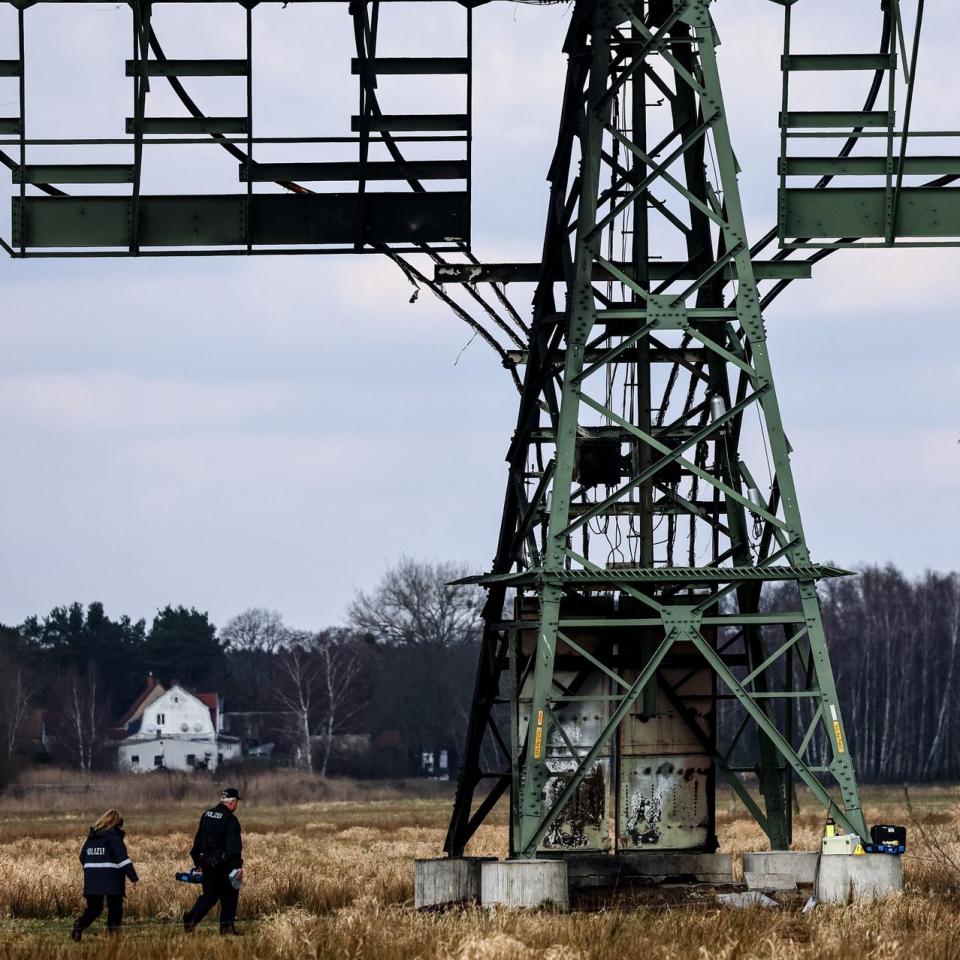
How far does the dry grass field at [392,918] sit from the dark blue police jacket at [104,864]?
1.49 feet

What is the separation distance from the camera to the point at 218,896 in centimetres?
1948

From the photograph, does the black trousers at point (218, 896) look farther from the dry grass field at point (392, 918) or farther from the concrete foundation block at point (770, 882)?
the concrete foundation block at point (770, 882)

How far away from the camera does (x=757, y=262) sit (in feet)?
71.8

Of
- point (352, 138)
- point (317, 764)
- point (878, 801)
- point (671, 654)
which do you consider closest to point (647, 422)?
point (671, 654)

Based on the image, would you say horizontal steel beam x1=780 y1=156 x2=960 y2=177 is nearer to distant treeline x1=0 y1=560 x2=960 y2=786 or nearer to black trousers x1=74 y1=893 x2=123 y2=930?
Result: black trousers x1=74 y1=893 x2=123 y2=930

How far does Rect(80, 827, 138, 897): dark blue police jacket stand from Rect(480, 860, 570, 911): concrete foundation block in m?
3.58

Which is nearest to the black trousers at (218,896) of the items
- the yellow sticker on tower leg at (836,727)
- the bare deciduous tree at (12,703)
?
the yellow sticker on tower leg at (836,727)

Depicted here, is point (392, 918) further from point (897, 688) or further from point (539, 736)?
point (897, 688)

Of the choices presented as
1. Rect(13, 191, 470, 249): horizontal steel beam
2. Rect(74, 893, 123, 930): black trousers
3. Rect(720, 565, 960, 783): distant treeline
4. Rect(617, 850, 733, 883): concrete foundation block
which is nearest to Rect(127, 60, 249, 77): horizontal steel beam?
Rect(13, 191, 470, 249): horizontal steel beam

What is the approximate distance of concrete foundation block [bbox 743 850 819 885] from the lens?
21531mm

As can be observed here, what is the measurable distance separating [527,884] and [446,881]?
260 cm

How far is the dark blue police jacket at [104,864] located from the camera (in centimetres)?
1905

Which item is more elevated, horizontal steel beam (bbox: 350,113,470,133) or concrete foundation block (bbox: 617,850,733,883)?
horizontal steel beam (bbox: 350,113,470,133)

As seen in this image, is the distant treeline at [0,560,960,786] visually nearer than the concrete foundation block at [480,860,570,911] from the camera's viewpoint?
No
